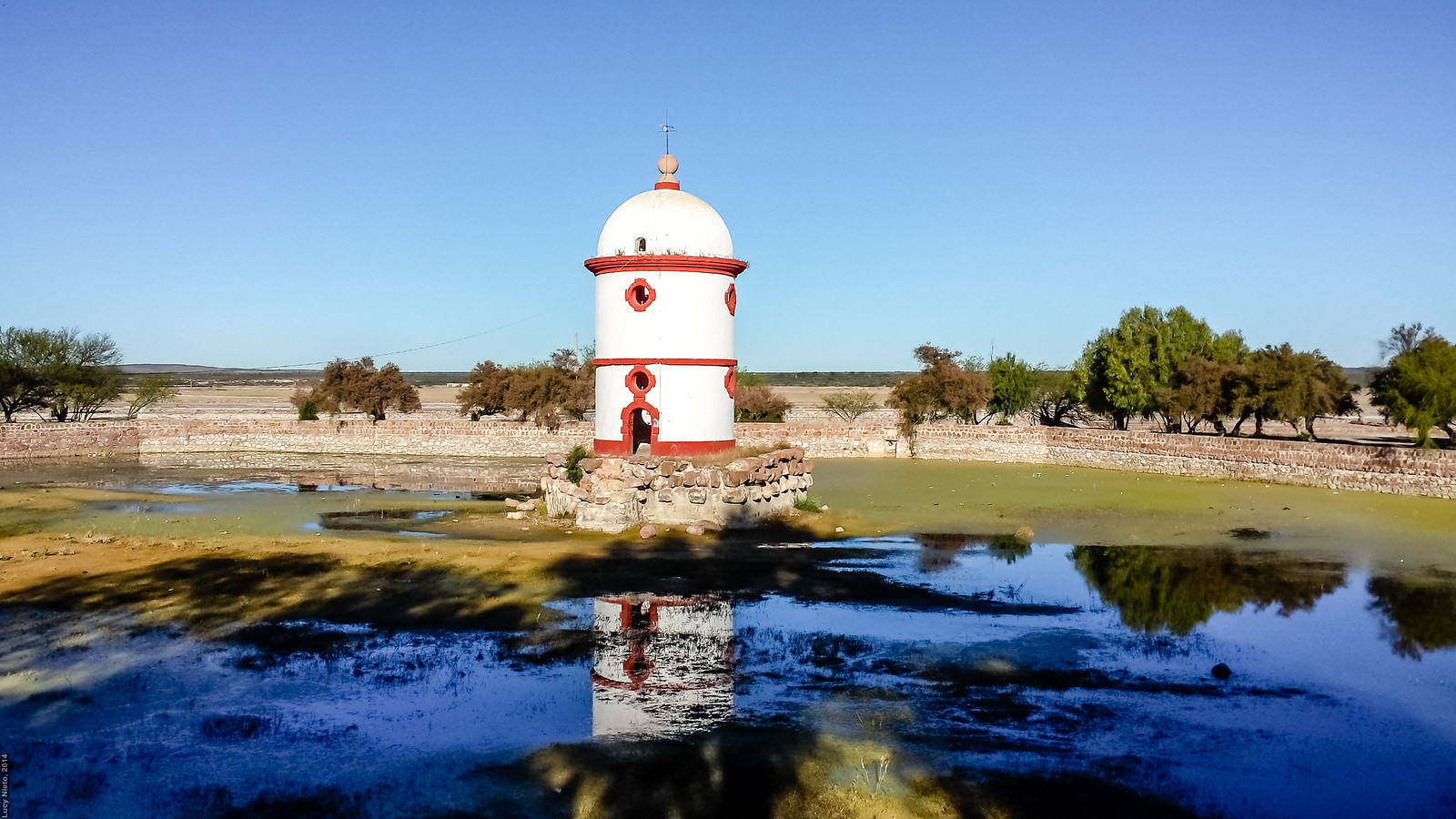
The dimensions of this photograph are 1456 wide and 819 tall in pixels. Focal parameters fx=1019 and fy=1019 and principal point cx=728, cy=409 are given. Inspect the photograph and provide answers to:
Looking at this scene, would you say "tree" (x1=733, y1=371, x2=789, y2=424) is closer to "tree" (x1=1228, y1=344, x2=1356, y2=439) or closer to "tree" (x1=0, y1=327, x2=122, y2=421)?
"tree" (x1=1228, y1=344, x2=1356, y2=439)

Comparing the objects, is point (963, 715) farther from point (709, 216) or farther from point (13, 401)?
point (13, 401)

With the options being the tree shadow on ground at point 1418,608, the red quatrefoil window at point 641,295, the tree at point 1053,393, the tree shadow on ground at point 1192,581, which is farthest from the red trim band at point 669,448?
the tree at point 1053,393

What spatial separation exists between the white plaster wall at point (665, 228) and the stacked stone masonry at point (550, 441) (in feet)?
53.7

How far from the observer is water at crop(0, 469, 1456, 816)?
838 cm

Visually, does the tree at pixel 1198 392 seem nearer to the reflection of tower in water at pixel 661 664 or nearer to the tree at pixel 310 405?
the reflection of tower in water at pixel 661 664

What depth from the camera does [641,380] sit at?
904 inches

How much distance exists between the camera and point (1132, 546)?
20.8 m

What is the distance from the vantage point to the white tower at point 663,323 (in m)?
22.8

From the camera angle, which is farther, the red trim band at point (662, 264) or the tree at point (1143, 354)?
the tree at point (1143, 354)

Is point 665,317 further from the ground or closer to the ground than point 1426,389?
further from the ground

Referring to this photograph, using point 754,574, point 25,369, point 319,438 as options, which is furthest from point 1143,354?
point 25,369

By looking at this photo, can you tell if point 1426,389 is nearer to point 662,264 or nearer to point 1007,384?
point 1007,384

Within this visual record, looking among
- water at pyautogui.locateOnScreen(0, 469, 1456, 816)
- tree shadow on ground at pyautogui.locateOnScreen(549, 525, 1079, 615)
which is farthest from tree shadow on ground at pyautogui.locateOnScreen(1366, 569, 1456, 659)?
tree shadow on ground at pyautogui.locateOnScreen(549, 525, 1079, 615)

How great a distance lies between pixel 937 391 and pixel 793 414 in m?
30.8
